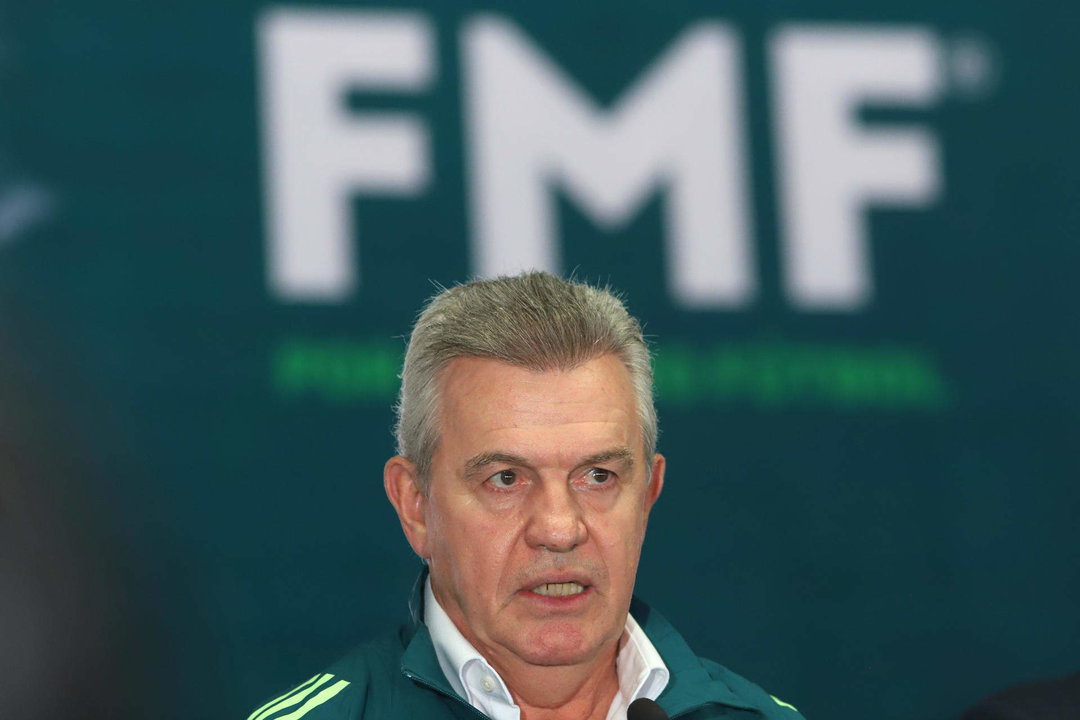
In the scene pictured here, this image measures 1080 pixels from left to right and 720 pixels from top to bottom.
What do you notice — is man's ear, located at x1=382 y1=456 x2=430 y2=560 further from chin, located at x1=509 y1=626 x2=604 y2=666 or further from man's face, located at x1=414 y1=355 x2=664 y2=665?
chin, located at x1=509 y1=626 x2=604 y2=666

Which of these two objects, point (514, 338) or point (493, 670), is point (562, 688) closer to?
point (493, 670)

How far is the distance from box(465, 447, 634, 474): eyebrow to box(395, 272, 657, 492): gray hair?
0.09 meters

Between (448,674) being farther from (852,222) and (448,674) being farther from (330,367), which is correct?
(852,222)

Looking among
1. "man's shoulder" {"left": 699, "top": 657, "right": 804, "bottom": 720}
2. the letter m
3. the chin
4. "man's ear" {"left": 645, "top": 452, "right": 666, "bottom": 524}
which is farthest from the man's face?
the letter m

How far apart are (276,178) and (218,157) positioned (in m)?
0.11

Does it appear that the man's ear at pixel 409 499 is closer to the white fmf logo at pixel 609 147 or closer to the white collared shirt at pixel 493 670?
the white collared shirt at pixel 493 670

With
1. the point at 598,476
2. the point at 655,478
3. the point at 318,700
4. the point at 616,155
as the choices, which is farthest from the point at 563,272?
the point at 318,700

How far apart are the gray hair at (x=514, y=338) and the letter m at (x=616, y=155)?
677mm

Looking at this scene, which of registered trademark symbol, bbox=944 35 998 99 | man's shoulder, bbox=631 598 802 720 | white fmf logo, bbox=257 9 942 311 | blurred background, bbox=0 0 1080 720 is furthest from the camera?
registered trademark symbol, bbox=944 35 998 99

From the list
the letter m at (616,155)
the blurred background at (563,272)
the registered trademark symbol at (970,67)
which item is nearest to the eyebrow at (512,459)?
the blurred background at (563,272)

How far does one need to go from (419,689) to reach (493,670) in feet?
0.32

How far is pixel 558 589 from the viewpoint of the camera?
173cm

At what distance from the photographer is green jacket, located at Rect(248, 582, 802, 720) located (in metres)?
1.72

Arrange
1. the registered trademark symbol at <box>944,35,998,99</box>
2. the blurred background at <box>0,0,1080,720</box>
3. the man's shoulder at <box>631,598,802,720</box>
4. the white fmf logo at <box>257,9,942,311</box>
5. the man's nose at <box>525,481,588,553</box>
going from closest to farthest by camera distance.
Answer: the man's nose at <box>525,481,588,553</box>
the man's shoulder at <box>631,598,802,720</box>
the blurred background at <box>0,0,1080,720</box>
the white fmf logo at <box>257,9,942,311</box>
the registered trademark symbol at <box>944,35,998,99</box>
